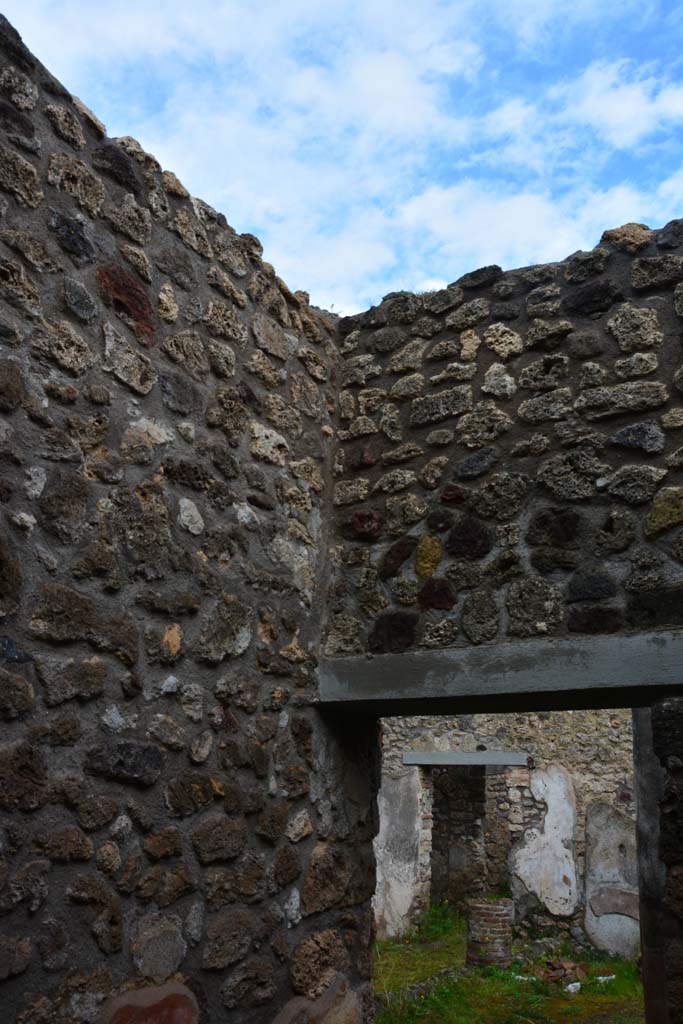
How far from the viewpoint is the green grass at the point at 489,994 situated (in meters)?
5.96

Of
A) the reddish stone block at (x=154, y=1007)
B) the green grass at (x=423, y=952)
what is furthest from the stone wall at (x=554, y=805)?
the reddish stone block at (x=154, y=1007)

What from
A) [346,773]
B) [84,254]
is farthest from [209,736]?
[84,254]

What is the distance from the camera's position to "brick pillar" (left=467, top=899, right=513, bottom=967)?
788 cm

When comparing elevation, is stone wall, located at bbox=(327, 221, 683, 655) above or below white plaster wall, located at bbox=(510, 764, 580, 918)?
above

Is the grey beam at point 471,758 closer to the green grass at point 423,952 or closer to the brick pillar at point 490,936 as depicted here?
the brick pillar at point 490,936

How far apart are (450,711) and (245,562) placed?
0.90m

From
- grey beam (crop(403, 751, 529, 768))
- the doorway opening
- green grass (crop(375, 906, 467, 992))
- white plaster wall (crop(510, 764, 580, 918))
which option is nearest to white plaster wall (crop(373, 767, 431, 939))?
the doorway opening

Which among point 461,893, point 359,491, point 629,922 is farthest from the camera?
point 461,893

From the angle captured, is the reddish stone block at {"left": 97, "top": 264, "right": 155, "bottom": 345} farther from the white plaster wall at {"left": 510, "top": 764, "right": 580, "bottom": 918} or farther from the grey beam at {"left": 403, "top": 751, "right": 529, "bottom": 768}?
the white plaster wall at {"left": 510, "top": 764, "right": 580, "bottom": 918}

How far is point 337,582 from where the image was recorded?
125 inches

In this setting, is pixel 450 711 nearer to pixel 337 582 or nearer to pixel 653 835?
pixel 337 582

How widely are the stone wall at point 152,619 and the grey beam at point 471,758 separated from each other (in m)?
6.60

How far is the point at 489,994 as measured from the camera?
6.86 metres

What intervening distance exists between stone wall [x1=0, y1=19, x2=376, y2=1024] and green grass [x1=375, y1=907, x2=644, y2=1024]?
11.9ft
